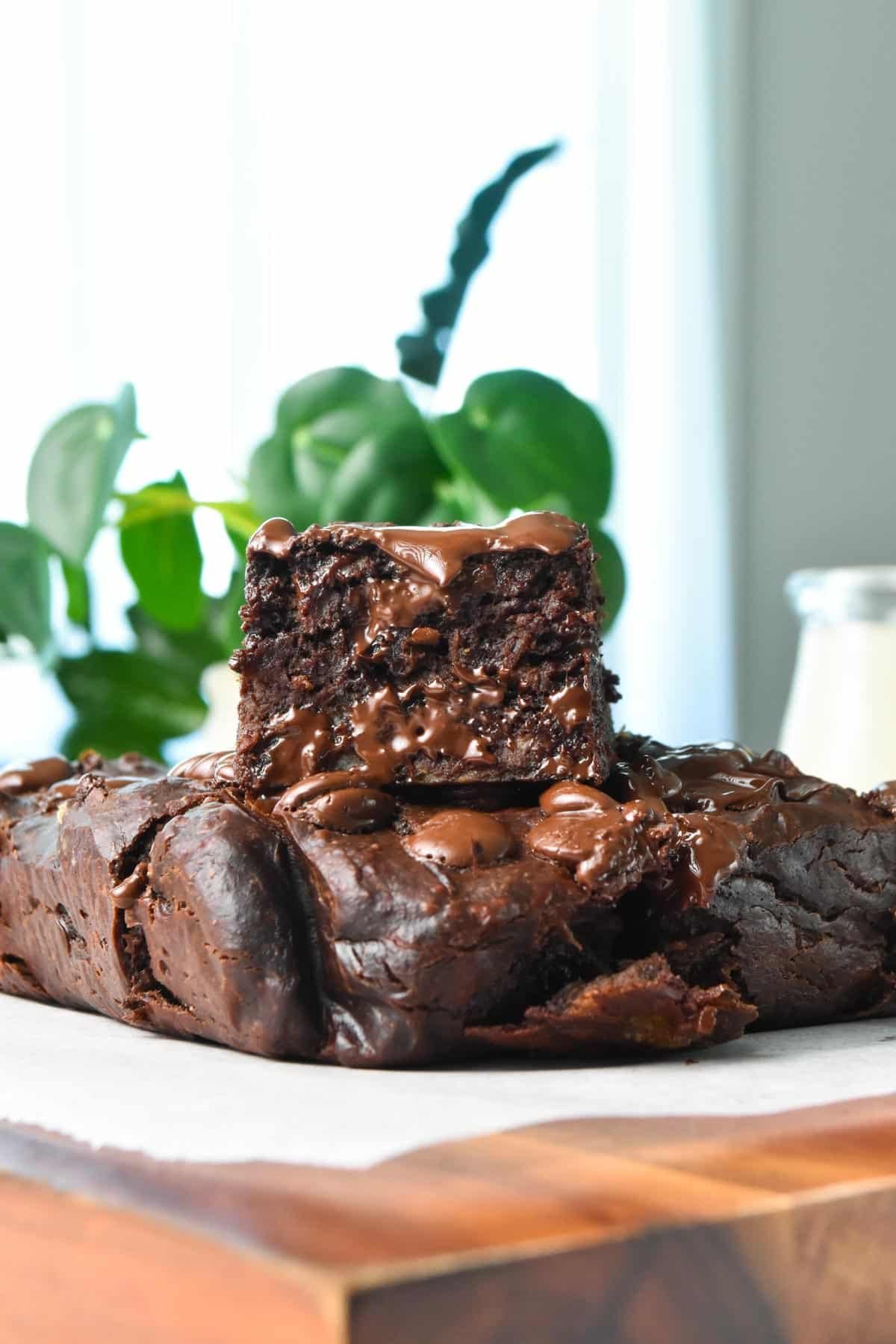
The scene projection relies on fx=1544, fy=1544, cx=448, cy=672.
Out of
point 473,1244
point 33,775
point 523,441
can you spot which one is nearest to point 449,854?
point 473,1244

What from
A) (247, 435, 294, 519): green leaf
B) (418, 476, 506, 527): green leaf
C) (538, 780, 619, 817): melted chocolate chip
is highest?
(247, 435, 294, 519): green leaf

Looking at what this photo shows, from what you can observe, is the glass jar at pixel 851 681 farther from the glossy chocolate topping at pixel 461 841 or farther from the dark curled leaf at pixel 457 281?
the glossy chocolate topping at pixel 461 841

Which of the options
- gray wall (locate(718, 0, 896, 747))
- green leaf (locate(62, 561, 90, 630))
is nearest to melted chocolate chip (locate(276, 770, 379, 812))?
green leaf (locate(62, 561, 90, 630))

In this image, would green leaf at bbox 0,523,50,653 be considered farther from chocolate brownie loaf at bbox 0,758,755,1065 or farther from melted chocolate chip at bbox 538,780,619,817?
melted chocolate chip at bbox 538,780,619,817

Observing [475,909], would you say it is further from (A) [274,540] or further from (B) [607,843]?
(A) [274,540]

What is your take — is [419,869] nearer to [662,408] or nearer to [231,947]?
[231,947]
